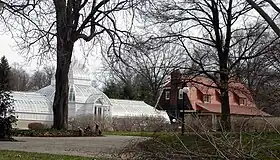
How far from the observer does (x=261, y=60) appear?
26.8 meters

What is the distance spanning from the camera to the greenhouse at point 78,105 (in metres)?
47.1

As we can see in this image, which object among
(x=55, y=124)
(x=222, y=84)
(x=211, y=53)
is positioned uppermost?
(x=211, y=53)

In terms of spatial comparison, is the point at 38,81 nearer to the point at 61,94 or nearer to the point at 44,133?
the point at 61,94

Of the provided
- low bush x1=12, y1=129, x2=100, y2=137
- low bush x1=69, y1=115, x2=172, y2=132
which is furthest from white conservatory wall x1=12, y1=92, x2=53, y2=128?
low bush x1=12, y1=129, x2=100, y2=137

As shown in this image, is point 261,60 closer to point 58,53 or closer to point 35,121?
point 58,53

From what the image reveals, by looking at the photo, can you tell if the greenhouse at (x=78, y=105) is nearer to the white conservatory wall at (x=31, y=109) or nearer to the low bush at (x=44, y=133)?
the white conservatory wall at (x=31, y=109)

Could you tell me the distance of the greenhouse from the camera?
47.1 m

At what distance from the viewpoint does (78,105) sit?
52.2 metres

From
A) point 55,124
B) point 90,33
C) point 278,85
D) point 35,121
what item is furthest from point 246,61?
point 35,121

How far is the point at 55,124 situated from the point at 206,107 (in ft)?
103

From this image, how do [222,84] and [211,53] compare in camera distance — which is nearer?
[222,84]

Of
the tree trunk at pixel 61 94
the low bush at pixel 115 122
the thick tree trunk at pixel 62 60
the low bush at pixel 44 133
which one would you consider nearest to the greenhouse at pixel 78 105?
the low bush at pixel 115 122

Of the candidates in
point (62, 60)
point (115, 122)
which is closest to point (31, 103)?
point (115, 122)

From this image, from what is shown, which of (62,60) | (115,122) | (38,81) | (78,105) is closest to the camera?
(62,60)
